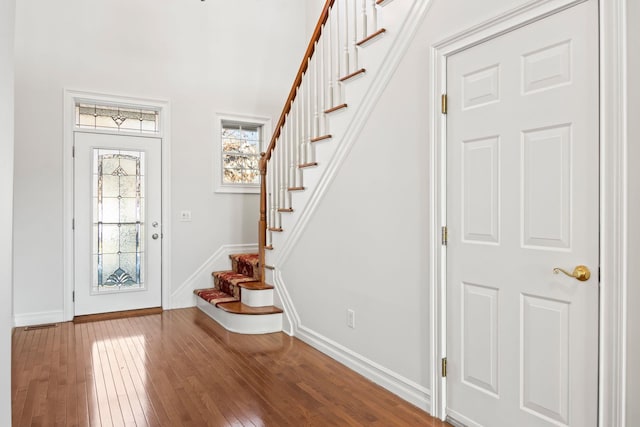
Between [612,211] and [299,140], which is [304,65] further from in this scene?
[612,211]

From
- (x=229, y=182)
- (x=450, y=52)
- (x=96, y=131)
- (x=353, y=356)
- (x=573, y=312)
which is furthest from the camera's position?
(x=229, y=182)

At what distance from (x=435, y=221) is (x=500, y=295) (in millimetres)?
517

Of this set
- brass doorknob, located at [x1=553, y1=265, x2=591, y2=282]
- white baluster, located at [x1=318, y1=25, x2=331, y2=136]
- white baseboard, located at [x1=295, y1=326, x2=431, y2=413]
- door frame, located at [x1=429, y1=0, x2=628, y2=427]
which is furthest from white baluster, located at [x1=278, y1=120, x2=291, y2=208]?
brass doorknob, located at [x1=553, y1=265, x2=591, y2=282]

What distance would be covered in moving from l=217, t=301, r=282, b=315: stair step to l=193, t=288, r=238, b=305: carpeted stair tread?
15cm

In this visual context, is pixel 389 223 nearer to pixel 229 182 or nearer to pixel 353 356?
pixel 353 356

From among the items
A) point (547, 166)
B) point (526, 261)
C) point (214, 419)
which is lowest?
point (214, 419)

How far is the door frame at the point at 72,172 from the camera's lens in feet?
14.6

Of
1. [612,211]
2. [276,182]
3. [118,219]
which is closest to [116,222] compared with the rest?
Result: [118,219]

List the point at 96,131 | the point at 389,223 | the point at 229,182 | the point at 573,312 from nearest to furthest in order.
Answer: the point at 573,312 < the point at 389,223 < the point at 96,131 < the point at 229,182

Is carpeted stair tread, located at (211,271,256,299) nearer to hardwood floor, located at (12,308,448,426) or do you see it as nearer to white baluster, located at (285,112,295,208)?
hardwood floor, located at (12,308,448,426)

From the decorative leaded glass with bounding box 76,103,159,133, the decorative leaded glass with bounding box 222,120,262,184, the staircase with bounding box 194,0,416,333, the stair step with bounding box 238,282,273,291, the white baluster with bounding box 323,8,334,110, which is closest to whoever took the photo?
the staircase with bounding box 194,0,416,333

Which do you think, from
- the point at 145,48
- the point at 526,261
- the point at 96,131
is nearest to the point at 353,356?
the point at 526,261

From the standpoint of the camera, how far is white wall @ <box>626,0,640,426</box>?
1566 mm

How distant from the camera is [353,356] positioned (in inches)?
123
